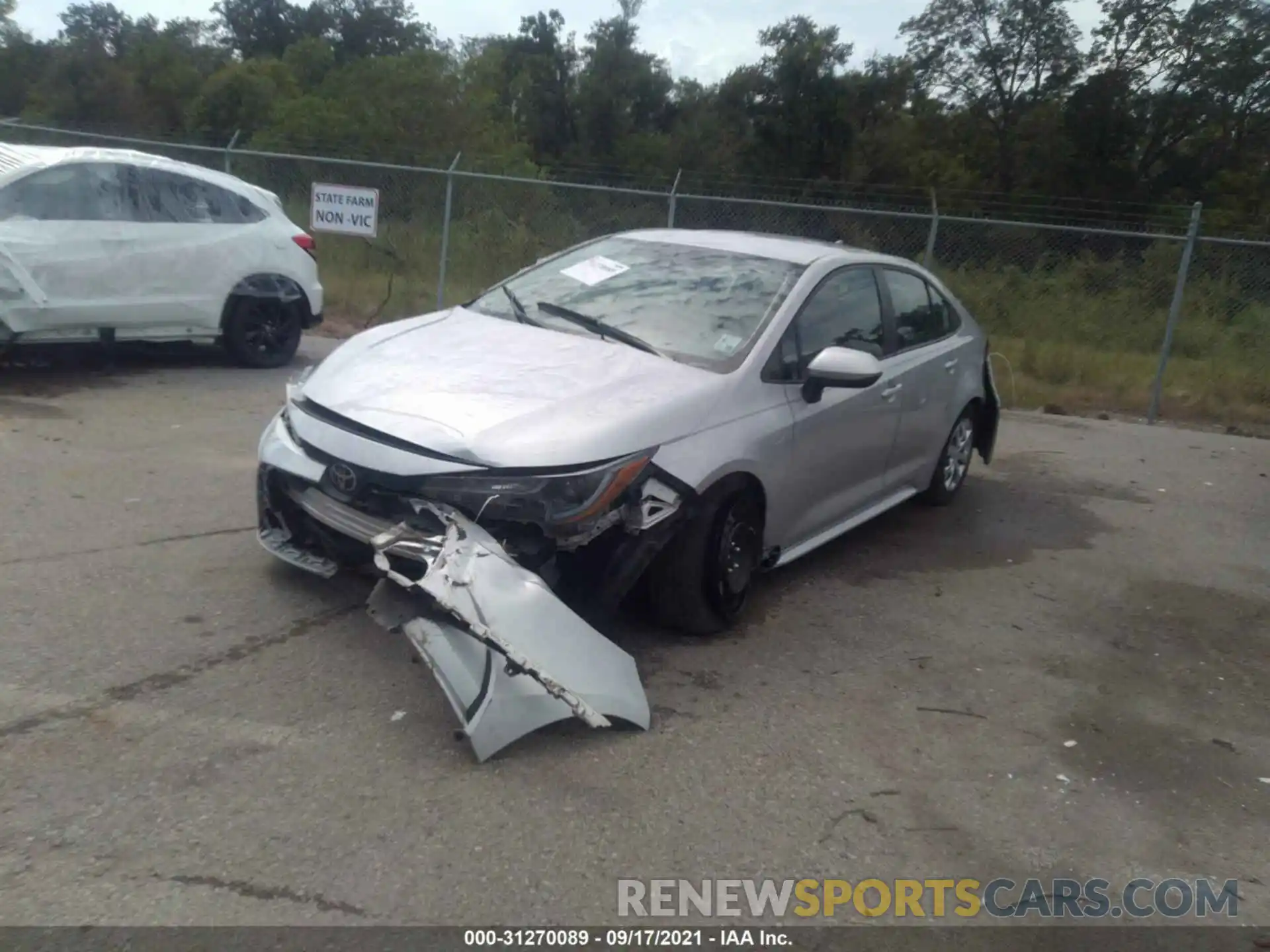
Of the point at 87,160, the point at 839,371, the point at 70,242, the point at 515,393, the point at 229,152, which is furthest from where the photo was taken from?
the point at 229,152

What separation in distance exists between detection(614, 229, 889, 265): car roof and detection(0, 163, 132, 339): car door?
15.0 feet

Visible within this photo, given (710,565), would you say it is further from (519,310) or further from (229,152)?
(229,152)

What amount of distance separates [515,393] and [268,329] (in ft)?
21.0

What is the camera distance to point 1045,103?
109 ft

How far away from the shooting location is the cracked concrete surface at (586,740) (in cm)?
331

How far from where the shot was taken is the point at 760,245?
6355 millimetres

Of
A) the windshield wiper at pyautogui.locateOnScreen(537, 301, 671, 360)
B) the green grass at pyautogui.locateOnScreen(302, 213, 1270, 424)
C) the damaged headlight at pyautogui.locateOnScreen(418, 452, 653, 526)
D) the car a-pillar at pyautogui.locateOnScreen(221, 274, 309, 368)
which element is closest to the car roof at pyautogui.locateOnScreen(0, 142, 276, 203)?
the car a-pillar at pyautogui.locateOnScreen(221, 274, 309, 368)

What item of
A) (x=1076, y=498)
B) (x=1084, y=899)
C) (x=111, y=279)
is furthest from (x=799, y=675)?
(x=111, y=279)

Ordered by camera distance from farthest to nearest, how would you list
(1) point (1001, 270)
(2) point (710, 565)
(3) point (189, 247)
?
(1) point (1001, 270) < (3) point (189, 247) < (2) point (710, 565)

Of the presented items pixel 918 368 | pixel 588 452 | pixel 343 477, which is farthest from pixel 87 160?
pixel 588 452

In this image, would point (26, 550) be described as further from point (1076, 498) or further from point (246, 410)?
point (1076, 498)

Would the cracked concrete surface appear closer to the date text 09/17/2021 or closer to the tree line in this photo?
the date text 09/17/2021

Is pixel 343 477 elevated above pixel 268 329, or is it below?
above

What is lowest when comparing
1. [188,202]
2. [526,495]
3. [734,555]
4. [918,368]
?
[734,555]
